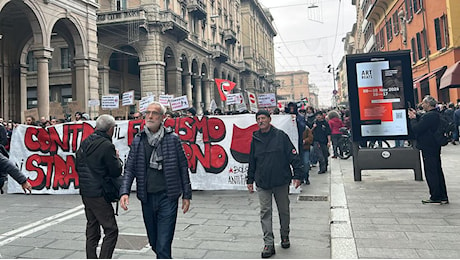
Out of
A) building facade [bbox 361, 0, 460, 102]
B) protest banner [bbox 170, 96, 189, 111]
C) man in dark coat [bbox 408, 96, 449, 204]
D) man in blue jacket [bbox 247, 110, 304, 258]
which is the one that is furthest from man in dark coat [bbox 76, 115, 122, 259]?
building facade [bbox 361, 0, 460, 102]

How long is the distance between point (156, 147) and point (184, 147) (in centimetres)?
505

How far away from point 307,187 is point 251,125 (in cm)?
202

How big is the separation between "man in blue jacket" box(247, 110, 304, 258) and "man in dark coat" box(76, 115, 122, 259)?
1640 millimetres

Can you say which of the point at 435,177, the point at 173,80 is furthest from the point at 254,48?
the point at 435,177

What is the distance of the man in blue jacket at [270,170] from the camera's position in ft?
13.5

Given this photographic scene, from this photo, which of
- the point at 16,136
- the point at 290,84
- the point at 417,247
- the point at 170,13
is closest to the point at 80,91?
the point at 170,13

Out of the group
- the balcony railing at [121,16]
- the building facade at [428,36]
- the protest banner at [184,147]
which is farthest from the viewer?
the balcony railing at [121,16]

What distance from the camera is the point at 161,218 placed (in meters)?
3.32

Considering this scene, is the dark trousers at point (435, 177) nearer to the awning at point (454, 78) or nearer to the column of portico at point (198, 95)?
the awning at point (454, 78)

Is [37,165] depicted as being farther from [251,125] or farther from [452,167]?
[452,167]

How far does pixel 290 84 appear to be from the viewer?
424ft

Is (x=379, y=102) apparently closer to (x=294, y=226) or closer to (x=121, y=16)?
(x=294, y=226)

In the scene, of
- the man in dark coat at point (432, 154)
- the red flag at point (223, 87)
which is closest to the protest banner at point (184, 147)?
the man in dark coat at point (432, 154)

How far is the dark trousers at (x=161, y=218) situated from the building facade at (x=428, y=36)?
20.9 m
